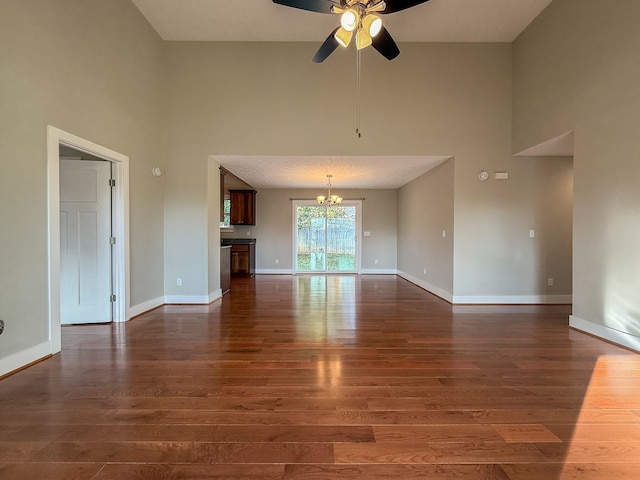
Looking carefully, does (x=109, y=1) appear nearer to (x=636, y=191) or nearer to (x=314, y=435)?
(x=314, y=435)

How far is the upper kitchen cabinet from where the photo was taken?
8453 millimetres

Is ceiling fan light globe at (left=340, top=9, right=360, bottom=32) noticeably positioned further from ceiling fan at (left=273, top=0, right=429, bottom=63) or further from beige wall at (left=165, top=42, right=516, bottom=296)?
beige wall at (left=165, top=42, right=516, bottom=296)

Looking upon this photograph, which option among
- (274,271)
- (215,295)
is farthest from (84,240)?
(274,271)

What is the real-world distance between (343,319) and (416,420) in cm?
224

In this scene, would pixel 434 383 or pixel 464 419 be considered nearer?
pixel 464 419

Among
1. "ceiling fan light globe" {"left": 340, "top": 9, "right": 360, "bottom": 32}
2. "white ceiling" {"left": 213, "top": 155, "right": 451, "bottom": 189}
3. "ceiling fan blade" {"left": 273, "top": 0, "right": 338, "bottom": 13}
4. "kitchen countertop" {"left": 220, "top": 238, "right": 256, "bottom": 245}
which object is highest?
"ceiling fan blade" {"left": 273, "top": 0, "right": 338, "bottom": 13}

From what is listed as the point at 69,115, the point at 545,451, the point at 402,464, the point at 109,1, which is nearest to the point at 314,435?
the point at 402,464

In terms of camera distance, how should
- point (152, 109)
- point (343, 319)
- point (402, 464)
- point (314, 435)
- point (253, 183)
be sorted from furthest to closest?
point (253, 183) → point (152, 109) → point (343, 319) → point (314, 435) → point (402, 464)

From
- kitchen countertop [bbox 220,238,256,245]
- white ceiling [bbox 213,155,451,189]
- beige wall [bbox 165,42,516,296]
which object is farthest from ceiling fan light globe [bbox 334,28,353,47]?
kitchen countertop [bbox 220,238,256,245]

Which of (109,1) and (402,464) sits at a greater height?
(109,1)

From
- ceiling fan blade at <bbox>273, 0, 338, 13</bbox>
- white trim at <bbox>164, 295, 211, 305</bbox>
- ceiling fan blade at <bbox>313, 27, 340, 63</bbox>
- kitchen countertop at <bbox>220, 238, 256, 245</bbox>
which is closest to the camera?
ceiling fan blade at <bbox>273, 0, 338, 13</bbox>

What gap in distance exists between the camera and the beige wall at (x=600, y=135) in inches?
119

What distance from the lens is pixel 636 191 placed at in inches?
118

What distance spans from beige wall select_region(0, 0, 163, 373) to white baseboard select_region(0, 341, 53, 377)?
0.07ft
